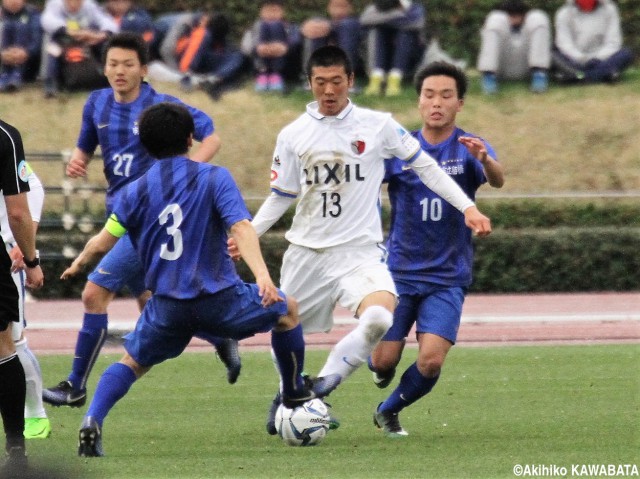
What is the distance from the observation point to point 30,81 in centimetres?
2138

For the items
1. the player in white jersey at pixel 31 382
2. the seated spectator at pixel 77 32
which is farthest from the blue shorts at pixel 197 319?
the seated spectator at pixel 77 32

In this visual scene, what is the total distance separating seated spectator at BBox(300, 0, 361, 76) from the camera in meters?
19.6

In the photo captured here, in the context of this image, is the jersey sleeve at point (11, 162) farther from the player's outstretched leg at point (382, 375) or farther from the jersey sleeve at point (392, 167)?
the player's outstretched leg at point (382, 375)

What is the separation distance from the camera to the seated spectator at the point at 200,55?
2002cm

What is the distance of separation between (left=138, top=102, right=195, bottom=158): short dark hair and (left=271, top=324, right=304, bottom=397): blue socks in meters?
1.05

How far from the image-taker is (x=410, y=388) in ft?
25.1

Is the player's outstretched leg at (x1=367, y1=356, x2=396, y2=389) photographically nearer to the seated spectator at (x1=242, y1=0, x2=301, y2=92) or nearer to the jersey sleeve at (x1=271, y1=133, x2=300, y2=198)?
the jersey sleeve at (x1=271, y1=133, x2=300, y2=198)

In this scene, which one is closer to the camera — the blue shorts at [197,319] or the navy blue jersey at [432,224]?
the blue shorts at [197,319]

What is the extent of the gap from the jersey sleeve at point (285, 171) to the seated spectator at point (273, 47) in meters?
12.6

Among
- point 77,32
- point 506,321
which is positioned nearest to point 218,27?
point 77,32

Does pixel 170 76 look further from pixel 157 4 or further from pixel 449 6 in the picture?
pixel 449 6

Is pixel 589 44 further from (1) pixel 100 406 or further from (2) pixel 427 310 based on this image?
(1) pixel 100 406

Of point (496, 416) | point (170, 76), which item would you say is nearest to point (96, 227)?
point (170, 76)

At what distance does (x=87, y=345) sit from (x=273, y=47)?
12.0 m
